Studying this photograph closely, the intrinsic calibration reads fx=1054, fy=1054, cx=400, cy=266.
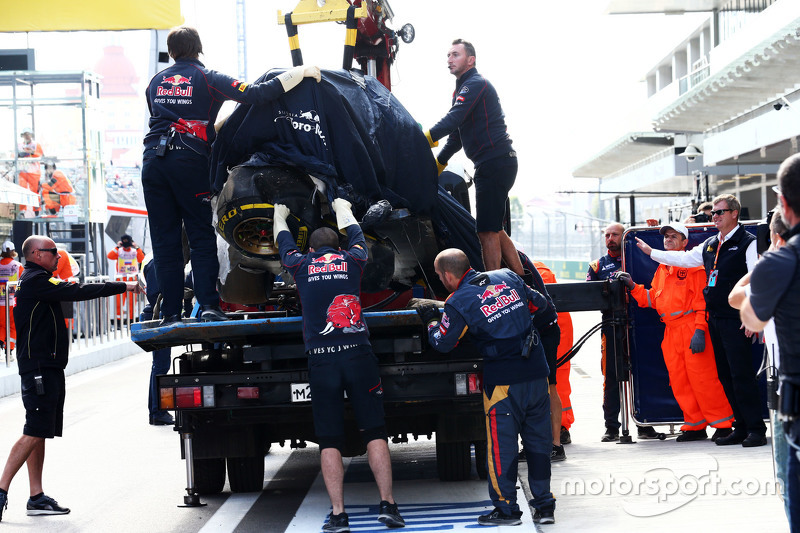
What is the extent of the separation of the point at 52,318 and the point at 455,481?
3.14 metres

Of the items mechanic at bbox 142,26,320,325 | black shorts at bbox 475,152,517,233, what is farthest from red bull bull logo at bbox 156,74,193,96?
black shorts at bbox 475,152,517,233

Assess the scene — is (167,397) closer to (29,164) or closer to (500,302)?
(500,302)

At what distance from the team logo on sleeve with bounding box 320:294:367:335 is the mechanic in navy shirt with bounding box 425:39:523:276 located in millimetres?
1630

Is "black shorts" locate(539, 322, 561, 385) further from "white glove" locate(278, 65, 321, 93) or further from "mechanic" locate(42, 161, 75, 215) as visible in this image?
"mechanic" locate(42, 161, 75, 215)

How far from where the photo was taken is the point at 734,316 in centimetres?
869

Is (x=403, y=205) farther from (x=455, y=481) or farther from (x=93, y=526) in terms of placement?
(x=93, y=526)

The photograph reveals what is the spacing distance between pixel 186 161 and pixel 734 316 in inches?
182

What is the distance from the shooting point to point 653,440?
9367 millimetres

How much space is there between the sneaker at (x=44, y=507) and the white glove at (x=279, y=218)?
2477mm

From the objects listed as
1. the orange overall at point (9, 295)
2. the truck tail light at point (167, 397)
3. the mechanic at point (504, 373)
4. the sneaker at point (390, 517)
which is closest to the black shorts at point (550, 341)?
the mechanic at point (504, 373)

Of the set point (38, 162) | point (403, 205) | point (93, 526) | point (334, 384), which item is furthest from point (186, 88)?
point (38, 162)

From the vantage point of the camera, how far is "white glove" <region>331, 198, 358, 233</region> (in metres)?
6.67

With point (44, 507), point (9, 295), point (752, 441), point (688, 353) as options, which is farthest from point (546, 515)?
point (9, 295)

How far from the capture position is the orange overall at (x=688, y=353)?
9.03 m
